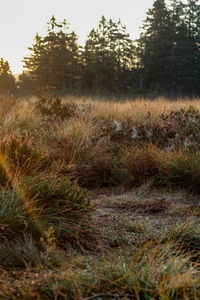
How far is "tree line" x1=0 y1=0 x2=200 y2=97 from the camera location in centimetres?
4162

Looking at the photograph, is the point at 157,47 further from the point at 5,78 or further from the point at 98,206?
the point at 98,206

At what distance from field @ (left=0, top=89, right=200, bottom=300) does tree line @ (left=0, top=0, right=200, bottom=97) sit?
34020 millimetres

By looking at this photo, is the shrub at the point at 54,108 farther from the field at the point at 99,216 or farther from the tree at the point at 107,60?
the tree at the point at 107,60

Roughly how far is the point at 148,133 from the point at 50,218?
4676 mm

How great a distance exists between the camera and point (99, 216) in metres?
3.55

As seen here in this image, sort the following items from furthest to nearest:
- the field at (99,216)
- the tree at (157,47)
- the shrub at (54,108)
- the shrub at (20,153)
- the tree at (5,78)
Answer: the tree at (157,47)
the tree at (5,78)
the shrub at (54,108)
the shrub at (20,153)
the field at (99,216)

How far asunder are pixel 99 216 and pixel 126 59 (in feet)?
154

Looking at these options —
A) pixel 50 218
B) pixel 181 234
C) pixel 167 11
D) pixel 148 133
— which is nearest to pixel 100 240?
pixel 50 218

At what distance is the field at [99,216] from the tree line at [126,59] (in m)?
34.0

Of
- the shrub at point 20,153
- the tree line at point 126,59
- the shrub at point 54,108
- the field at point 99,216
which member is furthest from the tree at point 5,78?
the shrub at point 20,153

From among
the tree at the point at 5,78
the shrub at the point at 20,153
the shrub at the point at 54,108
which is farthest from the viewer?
the tree at the point at 5,78

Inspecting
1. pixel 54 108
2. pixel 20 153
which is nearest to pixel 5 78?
pixel 54 108

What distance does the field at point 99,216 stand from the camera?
182 cm

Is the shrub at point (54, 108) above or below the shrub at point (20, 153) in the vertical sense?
above
